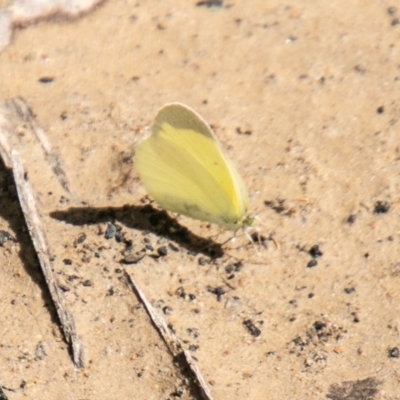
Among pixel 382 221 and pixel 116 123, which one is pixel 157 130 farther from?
pixel 382 221

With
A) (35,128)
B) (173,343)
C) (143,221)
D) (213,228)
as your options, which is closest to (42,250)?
(143,221)

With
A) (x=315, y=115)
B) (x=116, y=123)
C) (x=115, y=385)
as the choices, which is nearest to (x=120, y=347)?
(x=115, y=385)

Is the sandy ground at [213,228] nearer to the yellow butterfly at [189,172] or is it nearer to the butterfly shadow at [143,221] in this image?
the butterfly shadow at [143,221]

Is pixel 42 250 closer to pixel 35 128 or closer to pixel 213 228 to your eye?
pixel 213 228

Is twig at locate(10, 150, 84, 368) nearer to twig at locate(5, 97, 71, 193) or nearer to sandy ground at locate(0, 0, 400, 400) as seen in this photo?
sandy ground at locate(0, 0, 400, 400)

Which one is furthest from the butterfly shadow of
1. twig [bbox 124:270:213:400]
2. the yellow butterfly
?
twig [bbox 124:270:213:400]

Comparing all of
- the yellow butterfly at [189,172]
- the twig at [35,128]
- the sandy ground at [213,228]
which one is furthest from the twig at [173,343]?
the twig at [35,128]
